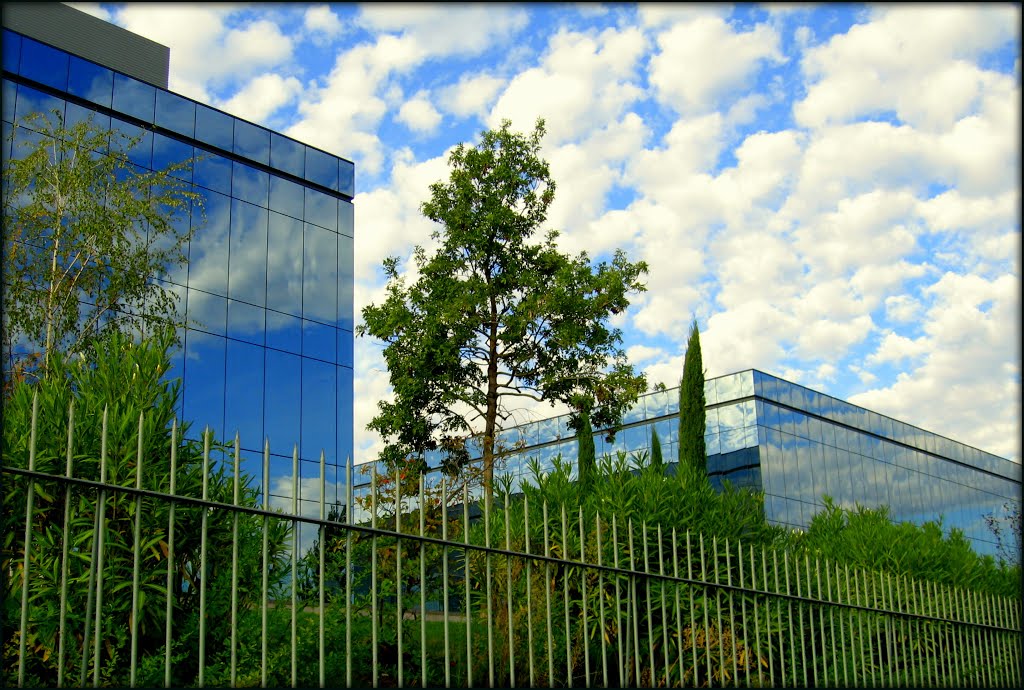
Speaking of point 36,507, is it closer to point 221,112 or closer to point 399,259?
point 399,259

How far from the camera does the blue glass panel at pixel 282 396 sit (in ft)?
78.6

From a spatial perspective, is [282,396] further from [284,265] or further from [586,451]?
[586,451]

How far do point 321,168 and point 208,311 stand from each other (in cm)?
598

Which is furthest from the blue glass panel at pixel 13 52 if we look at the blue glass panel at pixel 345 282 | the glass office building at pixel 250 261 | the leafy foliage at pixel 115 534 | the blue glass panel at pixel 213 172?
the leafy foliage at pixel 115 534

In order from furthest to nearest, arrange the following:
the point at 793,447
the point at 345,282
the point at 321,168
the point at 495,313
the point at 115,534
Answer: the point at 793,447 → the point at 321,168 → the point at 345,282 → the point at 495,313 → the point at 115,534

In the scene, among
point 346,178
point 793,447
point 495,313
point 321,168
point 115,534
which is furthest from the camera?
point 793,447

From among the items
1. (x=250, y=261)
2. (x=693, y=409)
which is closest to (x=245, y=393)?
(x=250, y=261)

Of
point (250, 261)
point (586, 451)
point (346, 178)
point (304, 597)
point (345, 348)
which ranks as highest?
point (346, 178)

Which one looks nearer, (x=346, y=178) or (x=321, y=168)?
(x=321, y=168)

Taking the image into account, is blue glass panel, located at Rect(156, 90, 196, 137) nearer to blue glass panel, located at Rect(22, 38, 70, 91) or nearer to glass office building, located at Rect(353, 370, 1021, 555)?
blue glass panel, located at Rect(22, 38, 70, 91)

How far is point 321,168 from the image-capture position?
27.0 meters

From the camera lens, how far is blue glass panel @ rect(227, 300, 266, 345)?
77.7 ft

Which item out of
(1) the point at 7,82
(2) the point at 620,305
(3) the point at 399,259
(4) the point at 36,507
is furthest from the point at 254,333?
(4) the point at 36,507

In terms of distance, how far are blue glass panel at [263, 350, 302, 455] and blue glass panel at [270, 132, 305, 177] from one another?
17.3ft
